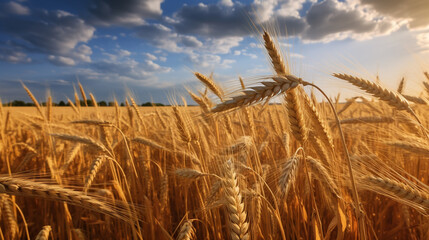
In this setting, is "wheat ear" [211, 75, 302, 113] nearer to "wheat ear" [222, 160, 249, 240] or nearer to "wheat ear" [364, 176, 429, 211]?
"wheat ear" [222, 160, 249, 240]

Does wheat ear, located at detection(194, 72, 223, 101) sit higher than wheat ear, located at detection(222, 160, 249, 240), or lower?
higher

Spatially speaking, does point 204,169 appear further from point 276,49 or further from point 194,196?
point 276,49

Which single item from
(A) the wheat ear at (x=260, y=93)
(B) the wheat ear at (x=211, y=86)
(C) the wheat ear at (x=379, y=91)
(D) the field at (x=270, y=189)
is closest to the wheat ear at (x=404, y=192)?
(D) the field at (x=270, y=189)

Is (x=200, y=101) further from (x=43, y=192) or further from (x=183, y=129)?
(x=43, y=192)

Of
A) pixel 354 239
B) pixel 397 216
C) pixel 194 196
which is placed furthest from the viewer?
pixel 194 196

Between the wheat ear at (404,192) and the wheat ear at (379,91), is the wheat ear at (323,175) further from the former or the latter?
the wheat ear at (379,91)

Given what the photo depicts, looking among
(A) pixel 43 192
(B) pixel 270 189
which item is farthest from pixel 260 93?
(A) pixel 43 192

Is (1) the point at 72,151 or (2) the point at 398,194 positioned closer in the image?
(2) the point at 398,194

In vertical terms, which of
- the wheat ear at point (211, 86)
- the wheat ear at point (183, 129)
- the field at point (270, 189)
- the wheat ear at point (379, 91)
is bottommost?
the field at point (270, 189)

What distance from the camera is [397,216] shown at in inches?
73.7

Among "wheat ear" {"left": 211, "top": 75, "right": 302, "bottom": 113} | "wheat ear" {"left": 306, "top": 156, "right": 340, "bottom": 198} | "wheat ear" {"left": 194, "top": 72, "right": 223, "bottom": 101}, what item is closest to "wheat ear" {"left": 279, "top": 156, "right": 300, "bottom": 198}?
"wheat ear" {"left": 306, "top": 156, "right": 340, "bottom": 198}

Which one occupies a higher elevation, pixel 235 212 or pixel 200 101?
pixel 200 101

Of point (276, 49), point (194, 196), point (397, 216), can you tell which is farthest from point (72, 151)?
point (397, 216)

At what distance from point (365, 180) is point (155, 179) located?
2337mm
